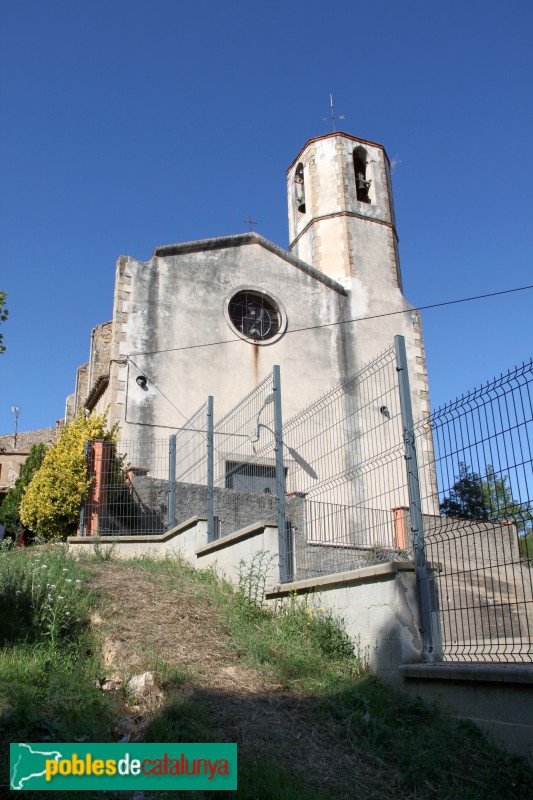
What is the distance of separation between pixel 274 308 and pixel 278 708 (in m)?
14.7

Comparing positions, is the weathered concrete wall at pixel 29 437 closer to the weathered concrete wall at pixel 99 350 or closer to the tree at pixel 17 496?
the weathered concrete wall at pixel 99 350

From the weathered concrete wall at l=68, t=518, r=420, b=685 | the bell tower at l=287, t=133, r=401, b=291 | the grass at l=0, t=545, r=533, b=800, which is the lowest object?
the grass at l=0, t=545, r=533, b=800

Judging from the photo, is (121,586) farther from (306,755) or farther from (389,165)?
(389,165)

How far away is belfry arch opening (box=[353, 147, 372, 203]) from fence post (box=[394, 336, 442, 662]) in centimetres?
1666

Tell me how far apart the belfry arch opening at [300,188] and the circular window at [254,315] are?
16.2 ft

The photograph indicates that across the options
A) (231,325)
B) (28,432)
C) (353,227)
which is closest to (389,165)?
(353,227)

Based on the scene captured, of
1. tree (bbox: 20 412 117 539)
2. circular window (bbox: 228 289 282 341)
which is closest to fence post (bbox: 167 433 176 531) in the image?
tree (bbox: 20 412 117 539)

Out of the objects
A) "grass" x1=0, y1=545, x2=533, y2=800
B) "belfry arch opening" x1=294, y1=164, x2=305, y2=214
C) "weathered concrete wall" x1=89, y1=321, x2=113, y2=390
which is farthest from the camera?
"weathered concrete wall" x1=89, y1=321, x2=113, y2=390

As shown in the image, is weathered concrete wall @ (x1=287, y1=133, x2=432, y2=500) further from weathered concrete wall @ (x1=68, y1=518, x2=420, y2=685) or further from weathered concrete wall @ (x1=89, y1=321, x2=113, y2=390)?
weathered concrete wall @ (x1=68, y1=518, x2=420, y2=685)

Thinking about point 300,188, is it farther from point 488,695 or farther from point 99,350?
A: point 488,695

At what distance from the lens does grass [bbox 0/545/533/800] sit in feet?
13.6

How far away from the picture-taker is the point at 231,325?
17875 millimetres

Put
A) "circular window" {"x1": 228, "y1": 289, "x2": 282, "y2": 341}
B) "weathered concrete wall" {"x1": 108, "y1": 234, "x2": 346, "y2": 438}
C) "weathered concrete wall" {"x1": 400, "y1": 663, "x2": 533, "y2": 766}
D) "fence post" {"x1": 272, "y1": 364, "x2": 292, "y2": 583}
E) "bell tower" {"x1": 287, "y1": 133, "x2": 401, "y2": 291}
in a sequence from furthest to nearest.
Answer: "bell tower" {"x1": 287, "y1": 133, "x2": 401, "y2": 291}
"circular window" {"x1": 228, "y1": 289, "x2": 282, "y2": 341}
"weathered concrete wall" {"x1": 108, "y1": 234, "x2": 346, "y2": 438}
"fence post" {"x1": 272, "y1": 364, "x2": 292, "y2": 583}
"weathered concrete wall" {"x1": 400, "y1": 663, "x2": 533, "y2": 766}

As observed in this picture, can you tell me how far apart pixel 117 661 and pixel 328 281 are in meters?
15.4
